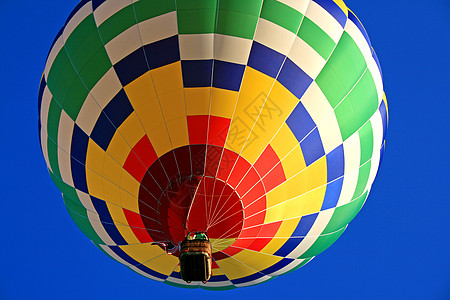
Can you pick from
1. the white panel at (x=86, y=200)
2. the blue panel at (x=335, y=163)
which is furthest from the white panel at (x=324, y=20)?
the white panel at (x=86, y=200)

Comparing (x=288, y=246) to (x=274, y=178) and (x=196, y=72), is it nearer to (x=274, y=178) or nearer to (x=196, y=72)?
(x=274, y=178)

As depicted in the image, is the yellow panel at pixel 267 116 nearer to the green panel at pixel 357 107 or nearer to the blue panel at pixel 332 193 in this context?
the green panel at pixel 357 107

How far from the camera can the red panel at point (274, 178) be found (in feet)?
17.2

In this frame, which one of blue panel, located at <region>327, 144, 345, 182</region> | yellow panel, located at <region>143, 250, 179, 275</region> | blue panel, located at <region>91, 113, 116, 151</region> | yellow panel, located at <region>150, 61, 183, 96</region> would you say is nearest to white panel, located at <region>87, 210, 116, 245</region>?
yellow panel, located at <region>143, 250, 179, 275</region>

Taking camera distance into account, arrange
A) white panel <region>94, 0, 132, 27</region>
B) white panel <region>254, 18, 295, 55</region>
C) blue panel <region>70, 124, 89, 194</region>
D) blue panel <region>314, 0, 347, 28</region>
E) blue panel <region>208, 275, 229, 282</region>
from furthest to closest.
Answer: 1. blue panel <region>208, 275, 229, 282</region>
2. blue panel <region>314, 0, 347, 28</region>
3. blue panel <region>70, 124, 89, 194</region>
4. white panel <region>94, 0, 132, 27</region>
5. white panel <region>254, 18, 295, 55</region>

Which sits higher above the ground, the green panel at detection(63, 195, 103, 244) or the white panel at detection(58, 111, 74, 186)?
the white panel at detection(58, 111, 74, 186)

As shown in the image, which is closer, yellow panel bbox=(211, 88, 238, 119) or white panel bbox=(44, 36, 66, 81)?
yellow panel bbox=(211, 88, 238, 119)

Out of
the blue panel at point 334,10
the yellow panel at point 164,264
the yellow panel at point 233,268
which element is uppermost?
the blue panel at point 334,10

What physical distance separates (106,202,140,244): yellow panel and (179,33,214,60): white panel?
5.28 ft

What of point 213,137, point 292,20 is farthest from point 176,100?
point 292,20

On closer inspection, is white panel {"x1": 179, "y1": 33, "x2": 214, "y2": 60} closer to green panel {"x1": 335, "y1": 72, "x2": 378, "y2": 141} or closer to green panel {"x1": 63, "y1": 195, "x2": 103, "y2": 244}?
green panel {"x1": 335, "y1": 72, "x2": 378, "y2": 141}

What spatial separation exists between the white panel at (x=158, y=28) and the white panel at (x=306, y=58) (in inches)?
43.7

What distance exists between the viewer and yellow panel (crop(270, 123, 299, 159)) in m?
5.22

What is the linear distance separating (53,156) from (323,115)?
286cm
